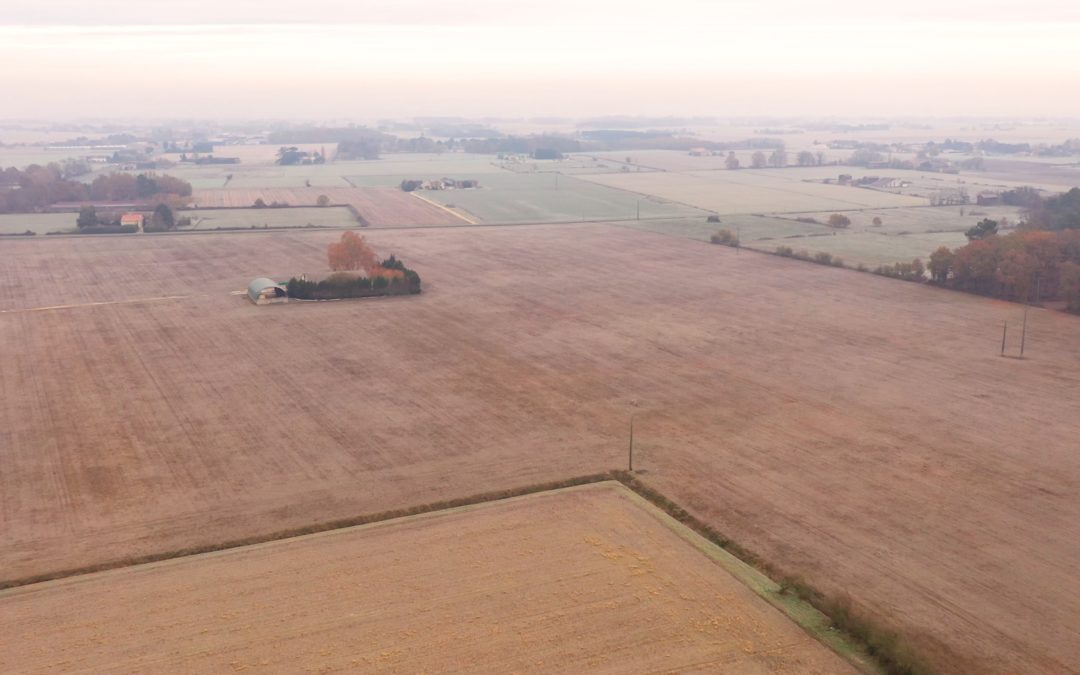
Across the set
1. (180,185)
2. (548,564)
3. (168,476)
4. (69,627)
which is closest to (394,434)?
(168,476)

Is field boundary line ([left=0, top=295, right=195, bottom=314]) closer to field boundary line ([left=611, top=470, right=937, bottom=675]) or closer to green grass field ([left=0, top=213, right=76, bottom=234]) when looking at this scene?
green grass field ([left=0, top=213, right=76, bottom=234])

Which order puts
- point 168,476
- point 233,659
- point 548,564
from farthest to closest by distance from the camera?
point 168,476 → point 548,564 → point 233,659

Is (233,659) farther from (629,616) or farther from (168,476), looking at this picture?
(168,476)

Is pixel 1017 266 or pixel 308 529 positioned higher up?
pixel 1017 266

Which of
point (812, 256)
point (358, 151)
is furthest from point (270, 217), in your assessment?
point (358, 151)

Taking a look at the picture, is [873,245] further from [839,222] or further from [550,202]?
[550,202]

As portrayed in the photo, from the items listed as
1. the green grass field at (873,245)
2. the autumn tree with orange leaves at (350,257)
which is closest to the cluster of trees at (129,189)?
the autumn tree with orange leaves at (350,257)
